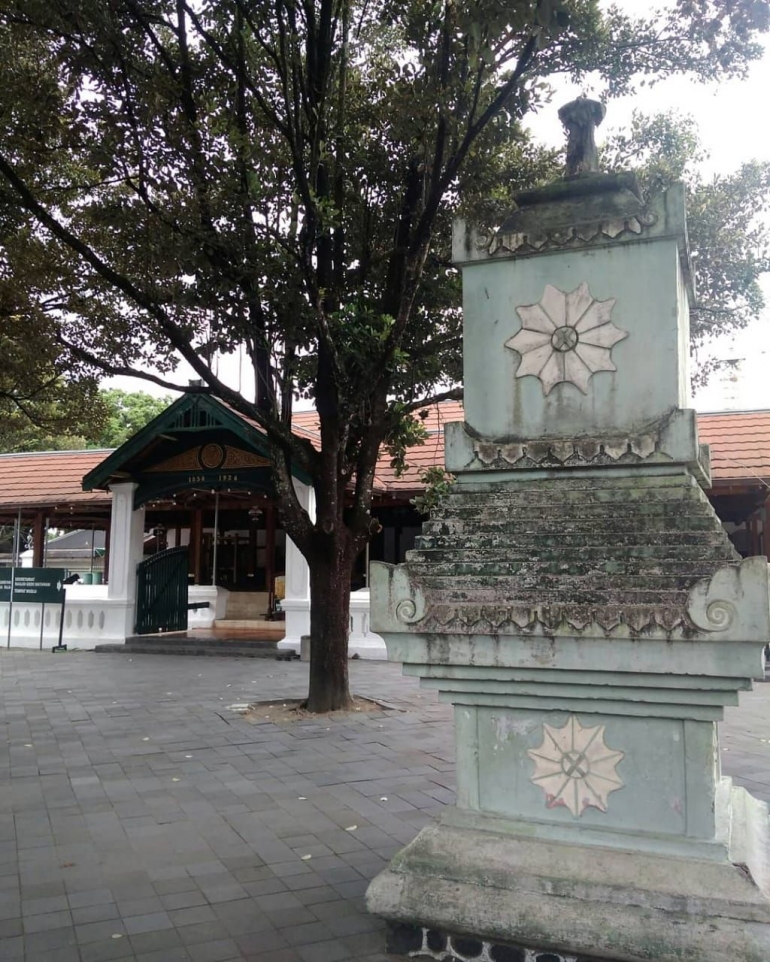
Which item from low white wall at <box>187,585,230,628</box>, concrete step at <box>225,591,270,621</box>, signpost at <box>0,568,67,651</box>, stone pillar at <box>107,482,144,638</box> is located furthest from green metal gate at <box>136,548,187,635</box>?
→ concrete step at <box>225,591,270,621</box>

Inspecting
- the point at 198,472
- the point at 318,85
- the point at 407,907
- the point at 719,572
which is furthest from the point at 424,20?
the point at 198,472

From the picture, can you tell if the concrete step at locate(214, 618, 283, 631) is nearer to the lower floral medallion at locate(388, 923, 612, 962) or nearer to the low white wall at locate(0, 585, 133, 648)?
the low white wall at locate(0, 585, 133, 648)

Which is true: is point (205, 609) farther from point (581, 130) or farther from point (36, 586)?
point (581, 130)

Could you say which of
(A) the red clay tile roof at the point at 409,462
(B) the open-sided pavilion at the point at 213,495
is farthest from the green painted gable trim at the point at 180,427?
(A) the red clay tile roof at the point at 409,462

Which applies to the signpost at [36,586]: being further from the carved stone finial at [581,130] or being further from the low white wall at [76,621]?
the carved stone finial at [581,130]

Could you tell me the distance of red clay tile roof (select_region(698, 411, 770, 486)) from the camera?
38.6ft

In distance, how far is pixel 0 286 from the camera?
930 cm

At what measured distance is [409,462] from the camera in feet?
47.1

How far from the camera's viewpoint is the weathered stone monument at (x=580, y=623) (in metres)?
2.81

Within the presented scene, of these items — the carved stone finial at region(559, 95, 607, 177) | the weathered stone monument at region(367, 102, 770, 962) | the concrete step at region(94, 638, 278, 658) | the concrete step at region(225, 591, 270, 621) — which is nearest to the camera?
the weathered stone monument at region(367, 102, 770, 962)

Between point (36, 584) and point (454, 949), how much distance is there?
12.8 m

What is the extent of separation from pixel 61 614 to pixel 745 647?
13.8 meters

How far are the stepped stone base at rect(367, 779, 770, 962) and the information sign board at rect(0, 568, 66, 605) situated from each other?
12.1 metres

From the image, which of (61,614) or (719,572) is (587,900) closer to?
(719,572)
